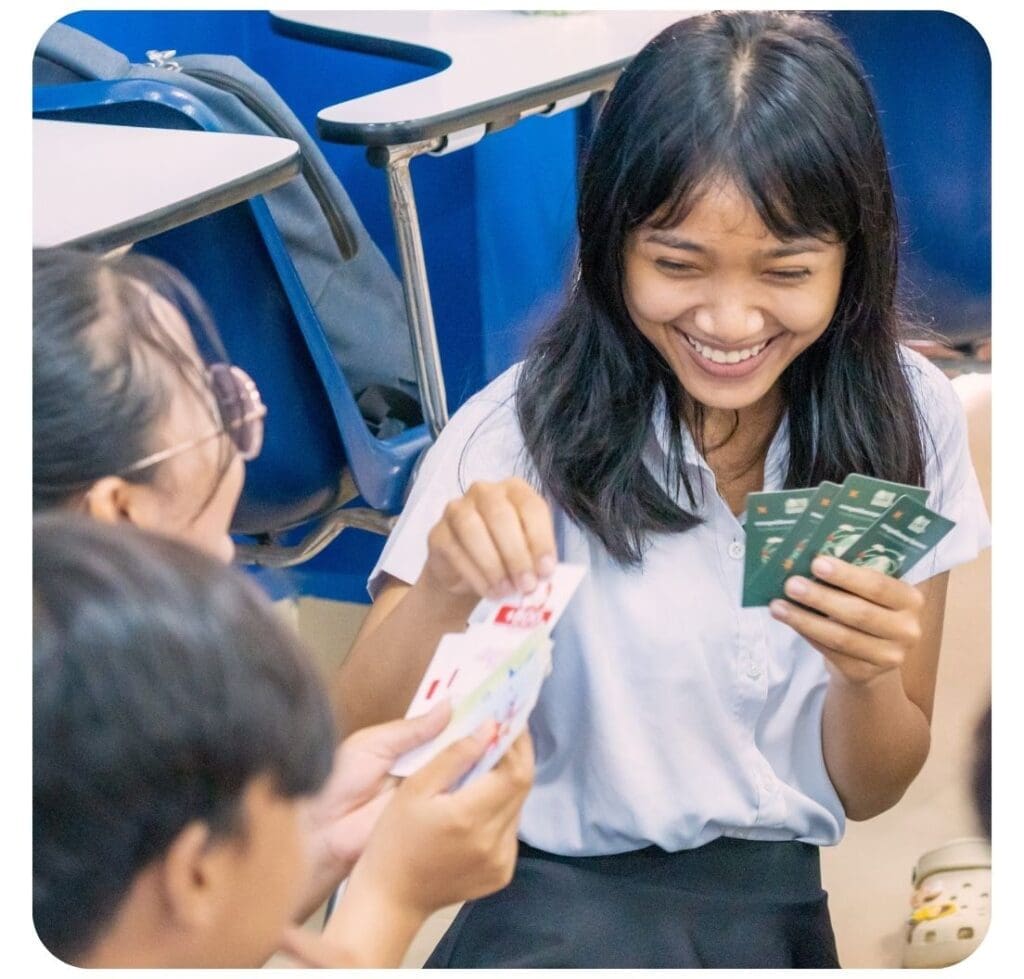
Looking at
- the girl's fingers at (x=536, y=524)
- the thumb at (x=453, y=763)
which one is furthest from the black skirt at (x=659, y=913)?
the girl's fingers at (x=536, y=524)

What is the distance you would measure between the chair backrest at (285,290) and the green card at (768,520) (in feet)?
0.87

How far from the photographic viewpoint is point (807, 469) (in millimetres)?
1155

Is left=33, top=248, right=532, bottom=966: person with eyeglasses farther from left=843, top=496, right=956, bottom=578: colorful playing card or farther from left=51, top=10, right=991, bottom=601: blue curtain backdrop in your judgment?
left=843, top=496, right=956, bottom=578: colorful playing card

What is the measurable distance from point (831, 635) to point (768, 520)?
10 centimetres

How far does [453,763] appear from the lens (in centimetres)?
108

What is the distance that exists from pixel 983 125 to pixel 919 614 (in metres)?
0.38

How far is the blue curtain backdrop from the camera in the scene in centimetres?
115

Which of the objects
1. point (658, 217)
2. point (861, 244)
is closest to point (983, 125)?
point (861, 244)

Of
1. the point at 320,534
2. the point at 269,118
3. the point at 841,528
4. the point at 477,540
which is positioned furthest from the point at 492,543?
the point at 269,118

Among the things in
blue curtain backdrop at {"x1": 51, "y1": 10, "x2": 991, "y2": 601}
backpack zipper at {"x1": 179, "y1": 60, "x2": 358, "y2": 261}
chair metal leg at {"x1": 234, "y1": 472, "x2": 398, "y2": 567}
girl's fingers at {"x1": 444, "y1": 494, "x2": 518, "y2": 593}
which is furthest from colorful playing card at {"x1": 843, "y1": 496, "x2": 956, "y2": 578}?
backpack zipper at {"x1": 179, "y1": 60, "x2": 358, "y2": 261}

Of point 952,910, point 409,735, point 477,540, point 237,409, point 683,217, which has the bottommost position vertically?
point 952,910

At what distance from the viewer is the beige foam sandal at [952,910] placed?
3.83 feet

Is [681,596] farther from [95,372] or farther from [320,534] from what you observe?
[95,372]

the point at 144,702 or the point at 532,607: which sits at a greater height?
the point at 144,702
